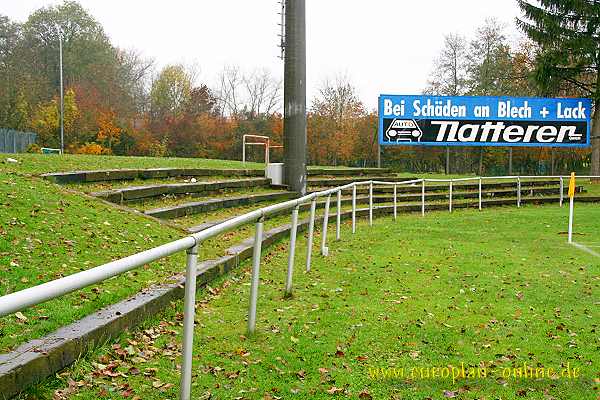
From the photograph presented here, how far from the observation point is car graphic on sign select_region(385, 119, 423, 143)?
22906 millimetres

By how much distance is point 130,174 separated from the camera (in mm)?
12703

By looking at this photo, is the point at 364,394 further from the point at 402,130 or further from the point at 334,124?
the point at 334,124

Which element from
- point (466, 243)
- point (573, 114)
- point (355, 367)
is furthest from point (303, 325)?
point (573, 114)

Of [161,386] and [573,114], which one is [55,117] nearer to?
[573,114]

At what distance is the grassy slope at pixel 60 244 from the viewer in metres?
4.62

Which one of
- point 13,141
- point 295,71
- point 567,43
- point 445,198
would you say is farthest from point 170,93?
point 295,71

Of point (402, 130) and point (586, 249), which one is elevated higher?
point (402, 130)

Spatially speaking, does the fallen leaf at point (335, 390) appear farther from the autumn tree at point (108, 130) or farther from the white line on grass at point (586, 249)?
the autumn tree at point (108, 130)

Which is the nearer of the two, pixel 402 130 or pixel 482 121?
pixel 402 130

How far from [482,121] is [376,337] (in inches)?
756

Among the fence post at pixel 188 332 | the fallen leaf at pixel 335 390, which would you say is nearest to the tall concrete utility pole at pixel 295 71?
the fallen leaf at pixel 335 390

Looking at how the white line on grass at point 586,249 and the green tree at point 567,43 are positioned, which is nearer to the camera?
the white line on grass at point 586,249

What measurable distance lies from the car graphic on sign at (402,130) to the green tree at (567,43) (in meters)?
9.84

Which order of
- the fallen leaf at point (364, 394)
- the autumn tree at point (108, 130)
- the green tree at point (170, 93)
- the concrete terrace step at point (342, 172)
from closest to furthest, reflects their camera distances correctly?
the fallen leaf at point (364, 394) < the concrete terrace step at point (342, 172) < the autumn tree at point (108, 130) < the green tree at point (170, 93)
